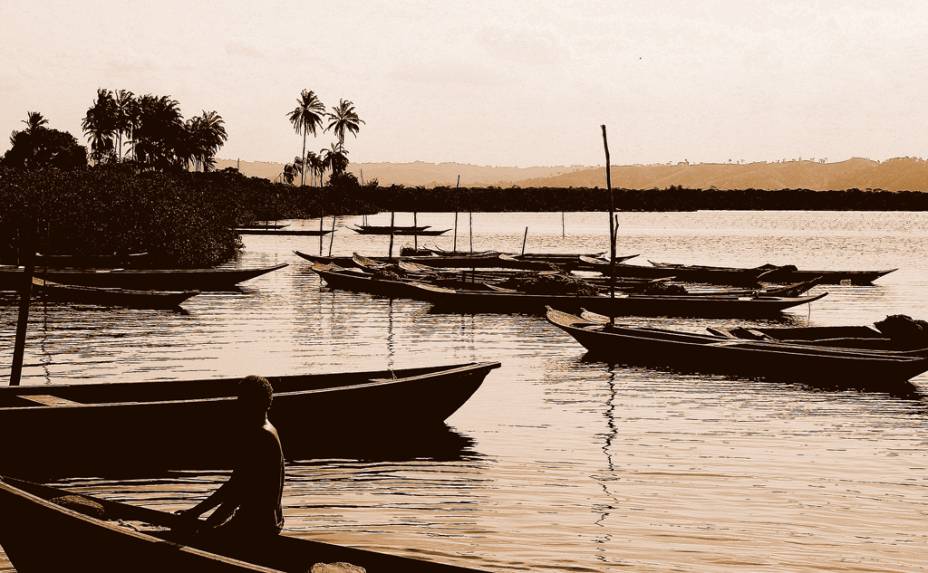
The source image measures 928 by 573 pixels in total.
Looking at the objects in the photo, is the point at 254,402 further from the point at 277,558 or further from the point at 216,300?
the point at 216,300

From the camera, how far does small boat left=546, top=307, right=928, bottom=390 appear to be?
67.8ft

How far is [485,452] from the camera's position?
1516cm

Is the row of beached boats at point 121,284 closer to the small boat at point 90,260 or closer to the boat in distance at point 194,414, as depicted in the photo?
the small boat at point 90,260

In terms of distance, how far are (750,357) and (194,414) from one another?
41.2 feet

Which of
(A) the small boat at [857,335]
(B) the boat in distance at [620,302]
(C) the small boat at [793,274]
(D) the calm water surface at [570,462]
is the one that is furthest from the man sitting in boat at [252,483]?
(C) the small boat at [793,274]

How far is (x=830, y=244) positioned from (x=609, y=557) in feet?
291

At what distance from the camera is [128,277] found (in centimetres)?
3688

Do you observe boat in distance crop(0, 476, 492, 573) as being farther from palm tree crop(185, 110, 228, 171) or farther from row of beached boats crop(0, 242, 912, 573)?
palm tree crop(185, 110, 228, 171)

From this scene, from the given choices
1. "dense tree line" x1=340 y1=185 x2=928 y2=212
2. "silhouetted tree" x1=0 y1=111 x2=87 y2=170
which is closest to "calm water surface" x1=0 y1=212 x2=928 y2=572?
"silhouetted tree" x1=0 y1=111 x2=87 y2=170

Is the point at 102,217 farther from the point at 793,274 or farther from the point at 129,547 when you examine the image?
the point at 129,547

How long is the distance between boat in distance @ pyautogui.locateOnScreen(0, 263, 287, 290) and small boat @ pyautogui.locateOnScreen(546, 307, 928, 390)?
16.6 metres

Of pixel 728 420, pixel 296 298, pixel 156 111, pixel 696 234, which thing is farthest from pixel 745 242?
pixel 728 420

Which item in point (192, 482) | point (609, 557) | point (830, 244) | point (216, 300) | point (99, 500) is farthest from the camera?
point (830, 244)

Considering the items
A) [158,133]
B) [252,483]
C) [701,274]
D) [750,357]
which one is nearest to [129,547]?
[252,483]
